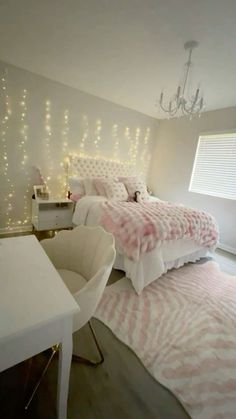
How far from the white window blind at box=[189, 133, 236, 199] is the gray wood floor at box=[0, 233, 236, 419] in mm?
3174

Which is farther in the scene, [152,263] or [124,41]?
[152,263]

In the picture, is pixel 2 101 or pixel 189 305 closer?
pixel 189 305

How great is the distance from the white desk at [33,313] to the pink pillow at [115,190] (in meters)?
2.29

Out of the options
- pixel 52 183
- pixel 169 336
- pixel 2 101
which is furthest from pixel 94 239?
pixel 2 101

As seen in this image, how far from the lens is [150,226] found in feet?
6.95

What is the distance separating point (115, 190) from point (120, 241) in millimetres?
1289

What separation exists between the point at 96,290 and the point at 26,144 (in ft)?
9.38

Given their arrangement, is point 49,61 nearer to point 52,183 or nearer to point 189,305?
point 52,183

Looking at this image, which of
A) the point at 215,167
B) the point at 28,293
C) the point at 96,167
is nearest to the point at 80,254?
A: the point at 28,293

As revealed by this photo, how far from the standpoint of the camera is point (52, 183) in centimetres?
352

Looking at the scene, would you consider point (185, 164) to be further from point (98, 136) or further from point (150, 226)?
point (150, 226)

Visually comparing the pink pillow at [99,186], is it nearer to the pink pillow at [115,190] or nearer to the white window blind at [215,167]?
the pink pillow at [115,190]

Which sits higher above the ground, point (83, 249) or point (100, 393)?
point (83, 249)

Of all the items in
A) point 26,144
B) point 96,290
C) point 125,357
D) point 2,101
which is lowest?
point 125,357
